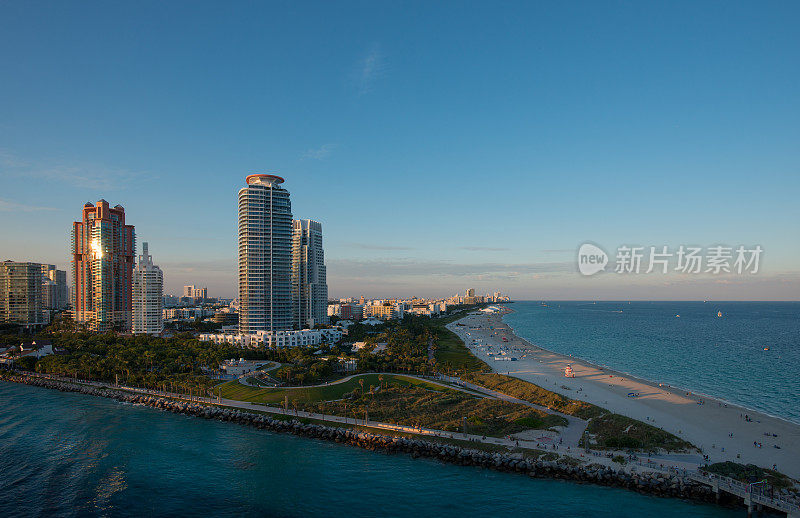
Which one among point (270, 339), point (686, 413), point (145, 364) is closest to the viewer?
point (686, 413)

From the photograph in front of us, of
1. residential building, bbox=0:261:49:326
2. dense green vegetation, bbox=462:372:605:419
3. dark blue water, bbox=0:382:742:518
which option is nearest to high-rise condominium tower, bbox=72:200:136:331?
residential building, bbox=0:261:49:326

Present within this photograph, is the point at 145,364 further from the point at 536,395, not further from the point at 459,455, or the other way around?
the point at 536,395

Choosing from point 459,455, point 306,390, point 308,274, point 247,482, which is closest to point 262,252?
point 308,274

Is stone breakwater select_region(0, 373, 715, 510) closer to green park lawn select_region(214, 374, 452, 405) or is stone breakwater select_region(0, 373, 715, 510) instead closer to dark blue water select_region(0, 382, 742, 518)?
dark blue water select_region(0, 382, 742, 518)

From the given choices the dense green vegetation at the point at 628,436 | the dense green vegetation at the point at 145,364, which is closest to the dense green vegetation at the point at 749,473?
the dense green vegetation at the point at 628,436

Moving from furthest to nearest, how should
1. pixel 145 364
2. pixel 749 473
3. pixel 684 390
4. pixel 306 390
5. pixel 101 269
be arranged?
pixel 101 269, pixel 145 364, pixel 684 390, pixel 306 390, pixel 749 473

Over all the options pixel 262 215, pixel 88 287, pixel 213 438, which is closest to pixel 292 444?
pixel 213 438
